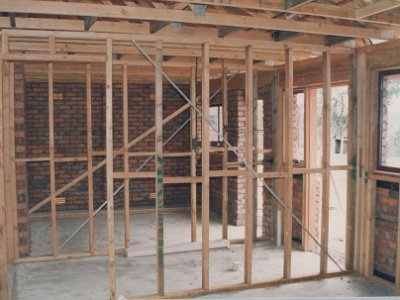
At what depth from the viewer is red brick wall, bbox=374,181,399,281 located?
5098 millimetres

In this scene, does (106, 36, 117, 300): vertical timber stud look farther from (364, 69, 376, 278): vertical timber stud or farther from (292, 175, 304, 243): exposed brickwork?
(292, 175, 304, 243): exposed brickwork

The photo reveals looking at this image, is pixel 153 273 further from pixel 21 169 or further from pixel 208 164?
pixel 21 169

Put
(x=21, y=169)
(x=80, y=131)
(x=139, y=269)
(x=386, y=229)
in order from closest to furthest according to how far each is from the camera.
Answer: (x=386, y=229), (x=139, y=269), (x=21, y=169), (x=80, y=131)

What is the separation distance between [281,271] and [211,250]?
123 centimetres

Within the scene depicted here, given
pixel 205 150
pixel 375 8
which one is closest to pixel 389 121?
pixel 375 8

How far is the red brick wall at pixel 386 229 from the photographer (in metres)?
5.10

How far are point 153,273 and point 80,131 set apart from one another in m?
4.55

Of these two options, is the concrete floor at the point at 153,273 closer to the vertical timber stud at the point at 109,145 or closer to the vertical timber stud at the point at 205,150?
the vertical timber stud at the point at 205,150

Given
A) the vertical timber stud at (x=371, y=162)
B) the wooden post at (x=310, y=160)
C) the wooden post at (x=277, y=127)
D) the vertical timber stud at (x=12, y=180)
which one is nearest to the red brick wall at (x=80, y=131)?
the vertical timber stud at (x=12, y=180)

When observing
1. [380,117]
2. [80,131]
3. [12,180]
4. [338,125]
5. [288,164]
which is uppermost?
[338,125]

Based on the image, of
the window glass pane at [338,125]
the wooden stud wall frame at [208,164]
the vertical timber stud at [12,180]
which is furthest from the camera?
the window glass pane at [338,125]

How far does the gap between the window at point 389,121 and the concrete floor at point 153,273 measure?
56.7 inches

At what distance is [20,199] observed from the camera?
6.12m

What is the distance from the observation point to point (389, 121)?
17.2 ft
